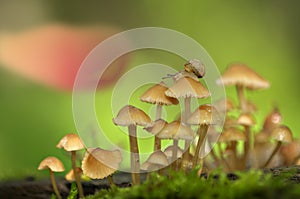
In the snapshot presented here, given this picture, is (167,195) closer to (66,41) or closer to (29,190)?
(29,190)

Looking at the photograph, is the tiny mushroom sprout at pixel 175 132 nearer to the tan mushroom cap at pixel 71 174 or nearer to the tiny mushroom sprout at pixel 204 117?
the tiny mushroom sprout at pixel 204 117

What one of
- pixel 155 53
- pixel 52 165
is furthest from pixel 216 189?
pixel 155 53

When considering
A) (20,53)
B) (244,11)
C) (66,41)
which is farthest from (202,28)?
(20,53)

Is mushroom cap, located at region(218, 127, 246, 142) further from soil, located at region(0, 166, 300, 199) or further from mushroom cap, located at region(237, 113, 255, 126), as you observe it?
soil, located at region(0, 166, 300, 199)

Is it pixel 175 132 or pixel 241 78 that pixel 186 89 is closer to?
pixel 175 132

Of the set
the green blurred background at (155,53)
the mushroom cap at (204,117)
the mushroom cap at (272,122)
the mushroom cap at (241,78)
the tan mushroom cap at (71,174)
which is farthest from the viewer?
the green blurred background at (155,53)

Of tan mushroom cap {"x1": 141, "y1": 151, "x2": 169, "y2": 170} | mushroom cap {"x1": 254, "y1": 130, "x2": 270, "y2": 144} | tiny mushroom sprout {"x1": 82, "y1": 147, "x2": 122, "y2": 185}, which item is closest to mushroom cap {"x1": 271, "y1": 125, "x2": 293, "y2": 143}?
mushroom cap {"x1": 254, "y1": 130, "x2": 270, "y2": 144}

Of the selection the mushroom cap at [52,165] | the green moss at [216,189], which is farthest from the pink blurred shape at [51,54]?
the green moss at [216,189]
